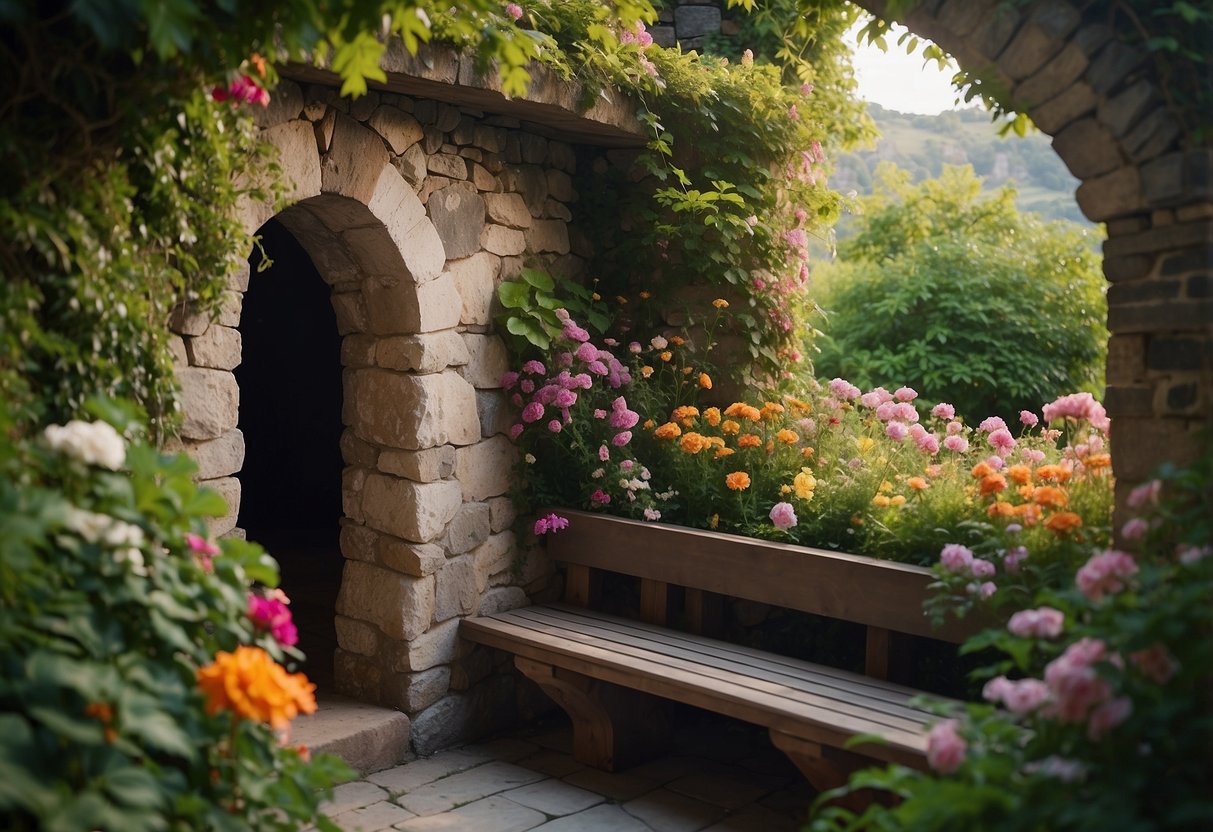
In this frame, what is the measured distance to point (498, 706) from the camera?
4.62 m

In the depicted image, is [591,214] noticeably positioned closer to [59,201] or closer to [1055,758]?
[59,201]

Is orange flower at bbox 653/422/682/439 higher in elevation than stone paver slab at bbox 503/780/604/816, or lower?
higher

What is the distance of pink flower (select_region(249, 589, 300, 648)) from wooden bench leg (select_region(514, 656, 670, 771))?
1.75 metres

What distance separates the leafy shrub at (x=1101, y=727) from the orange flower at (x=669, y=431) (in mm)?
2253

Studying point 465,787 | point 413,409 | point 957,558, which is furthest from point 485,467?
point 957,558

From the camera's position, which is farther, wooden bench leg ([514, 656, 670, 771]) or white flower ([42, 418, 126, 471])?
wooden bench leg ([514, 656, 670, 771])

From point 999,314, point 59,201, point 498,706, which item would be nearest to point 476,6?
point 59,201

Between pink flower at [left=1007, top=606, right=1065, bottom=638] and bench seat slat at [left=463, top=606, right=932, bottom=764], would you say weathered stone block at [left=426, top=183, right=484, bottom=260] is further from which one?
pink flower at [left=1007, top=606, right=1065, bottom=638]

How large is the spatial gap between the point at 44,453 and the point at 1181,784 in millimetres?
2461

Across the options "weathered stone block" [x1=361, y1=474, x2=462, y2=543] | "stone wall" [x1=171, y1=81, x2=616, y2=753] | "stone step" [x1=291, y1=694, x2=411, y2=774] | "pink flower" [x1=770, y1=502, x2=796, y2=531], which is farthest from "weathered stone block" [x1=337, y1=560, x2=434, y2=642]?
"pink flower" [x1=770, y1=502, x2=796, y2=531]

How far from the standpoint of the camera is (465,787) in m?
3.96

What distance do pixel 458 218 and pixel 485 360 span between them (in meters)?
0.62

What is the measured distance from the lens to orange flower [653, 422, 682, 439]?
14.9ft

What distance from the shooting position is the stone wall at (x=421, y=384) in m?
4.04
